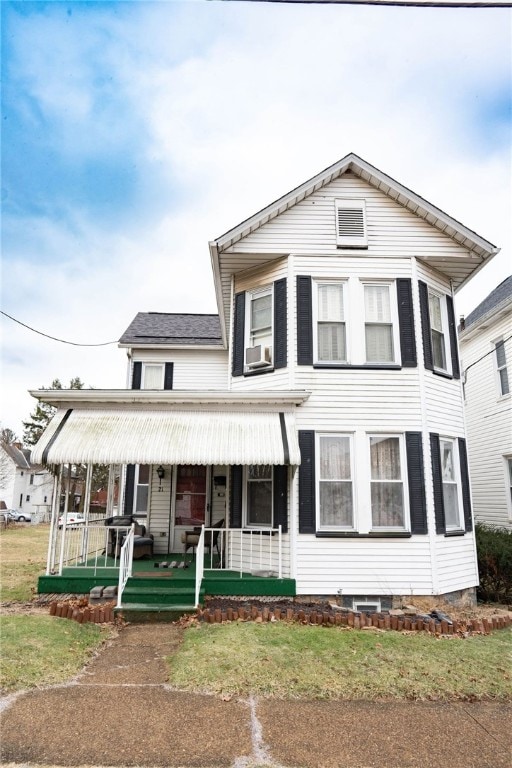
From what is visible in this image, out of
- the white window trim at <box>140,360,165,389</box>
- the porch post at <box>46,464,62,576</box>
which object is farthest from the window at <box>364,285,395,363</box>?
the white window trim at <box>140,360,165,389</box>

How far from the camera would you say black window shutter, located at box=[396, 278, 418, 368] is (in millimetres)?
9672

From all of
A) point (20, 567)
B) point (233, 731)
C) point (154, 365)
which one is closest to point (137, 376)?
point (154, 365)

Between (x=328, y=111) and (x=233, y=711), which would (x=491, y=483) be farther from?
(x=233, y=711)

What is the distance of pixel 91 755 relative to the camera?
3.79 metres

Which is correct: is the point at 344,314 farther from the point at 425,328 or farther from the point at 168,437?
the point at 168,437

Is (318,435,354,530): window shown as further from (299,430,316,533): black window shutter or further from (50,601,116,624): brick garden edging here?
(50,601,116,624): brick garden edging

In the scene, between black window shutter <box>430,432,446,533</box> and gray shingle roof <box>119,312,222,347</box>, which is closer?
black window shutter <box>430,432,446,533</box>

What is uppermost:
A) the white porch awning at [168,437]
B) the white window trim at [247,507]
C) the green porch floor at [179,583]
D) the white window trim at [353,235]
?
the white window trim at [353,235]

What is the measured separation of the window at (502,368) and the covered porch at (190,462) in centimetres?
960

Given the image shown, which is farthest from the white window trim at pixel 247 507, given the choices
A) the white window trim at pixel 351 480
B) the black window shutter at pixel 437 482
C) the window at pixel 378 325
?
the window at pixel 378 325

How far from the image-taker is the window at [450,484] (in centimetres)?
958

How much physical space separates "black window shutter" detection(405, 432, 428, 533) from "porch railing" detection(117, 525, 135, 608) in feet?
16.6

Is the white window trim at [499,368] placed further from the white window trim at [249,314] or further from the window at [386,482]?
the white window trim at [249,314]

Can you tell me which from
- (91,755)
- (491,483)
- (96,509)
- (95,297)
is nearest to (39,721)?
(91,755)
